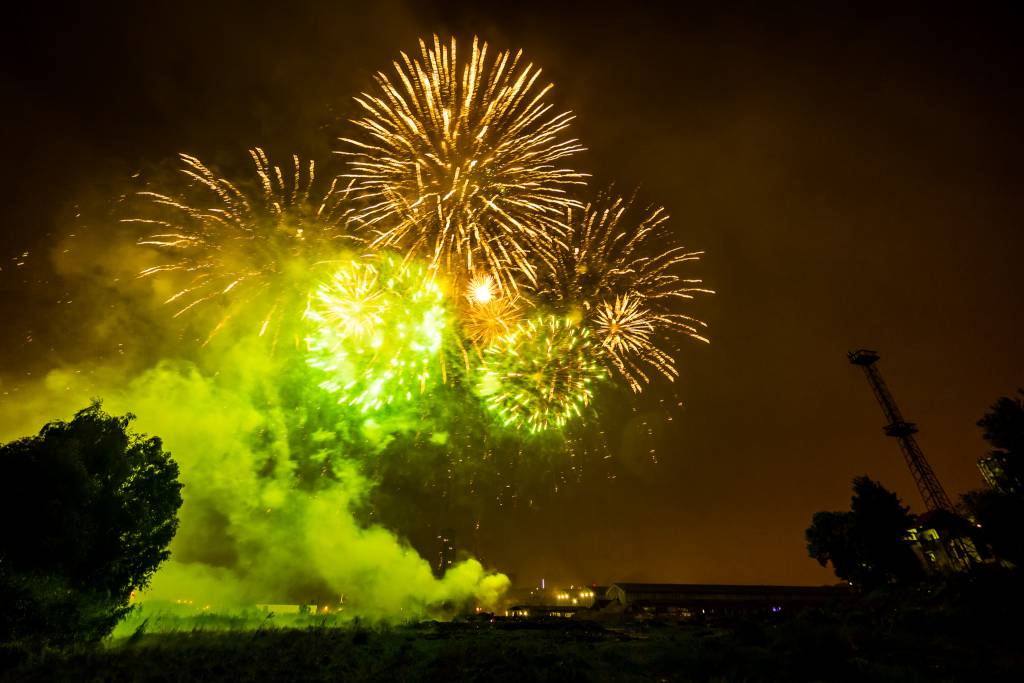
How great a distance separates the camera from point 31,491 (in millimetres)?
17344

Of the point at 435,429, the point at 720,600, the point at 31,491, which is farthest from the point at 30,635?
the point at 720,600

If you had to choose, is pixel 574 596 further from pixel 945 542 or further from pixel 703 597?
pixel 945 542

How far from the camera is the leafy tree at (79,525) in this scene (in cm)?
1661

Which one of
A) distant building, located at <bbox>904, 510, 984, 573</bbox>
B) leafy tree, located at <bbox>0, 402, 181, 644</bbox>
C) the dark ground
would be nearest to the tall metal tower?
distant building, located at <bbox>904, 510, 984, 573</bbox>

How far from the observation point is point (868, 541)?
4672 cm

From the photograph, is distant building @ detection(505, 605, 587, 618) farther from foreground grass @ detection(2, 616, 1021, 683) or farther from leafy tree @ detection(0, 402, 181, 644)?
leafy tree @ detection(0, 402, 181, 644)

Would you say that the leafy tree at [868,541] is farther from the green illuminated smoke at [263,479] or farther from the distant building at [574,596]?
the distant building at [574,596]

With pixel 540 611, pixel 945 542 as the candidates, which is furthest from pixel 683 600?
pixel 945 542

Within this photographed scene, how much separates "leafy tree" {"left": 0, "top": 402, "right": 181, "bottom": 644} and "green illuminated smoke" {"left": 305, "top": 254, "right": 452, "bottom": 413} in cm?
986

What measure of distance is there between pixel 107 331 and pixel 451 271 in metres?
30.0

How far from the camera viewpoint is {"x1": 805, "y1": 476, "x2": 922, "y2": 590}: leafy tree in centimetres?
4538

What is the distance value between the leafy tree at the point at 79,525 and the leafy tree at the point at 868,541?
2379 inches

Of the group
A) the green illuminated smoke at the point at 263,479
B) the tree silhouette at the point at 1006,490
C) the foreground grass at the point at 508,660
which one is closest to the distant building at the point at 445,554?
the green illuminated smoke at the point at 263,479

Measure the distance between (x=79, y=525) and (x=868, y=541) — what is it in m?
63.0
